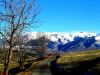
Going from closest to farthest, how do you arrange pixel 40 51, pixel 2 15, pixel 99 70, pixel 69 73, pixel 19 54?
pixel 2 15
pixel 99 70
pixel 69 73
pixel 19 54
pixel 40 51

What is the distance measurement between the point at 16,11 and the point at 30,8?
4.83 ft

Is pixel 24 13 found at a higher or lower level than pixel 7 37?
higher

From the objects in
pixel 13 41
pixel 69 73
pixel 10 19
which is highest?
pixel 10 19

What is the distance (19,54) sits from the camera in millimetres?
103812

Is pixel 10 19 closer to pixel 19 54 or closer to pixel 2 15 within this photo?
pixel 2 15

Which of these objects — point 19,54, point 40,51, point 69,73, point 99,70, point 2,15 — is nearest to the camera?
point 2,15

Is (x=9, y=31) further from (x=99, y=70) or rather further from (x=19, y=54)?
(x=19, y=54)

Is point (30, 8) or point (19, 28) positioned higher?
point (30, 8)

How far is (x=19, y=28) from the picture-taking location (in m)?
29.6

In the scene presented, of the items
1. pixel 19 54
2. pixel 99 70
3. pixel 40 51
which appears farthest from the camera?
pixel 40 51

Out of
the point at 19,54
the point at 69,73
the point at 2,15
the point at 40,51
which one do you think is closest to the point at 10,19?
the point at 2,15

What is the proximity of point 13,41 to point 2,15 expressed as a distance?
2.96 meters

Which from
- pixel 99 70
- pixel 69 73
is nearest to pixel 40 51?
pixel 69 73

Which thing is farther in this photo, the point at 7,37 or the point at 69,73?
the point at 69,73
